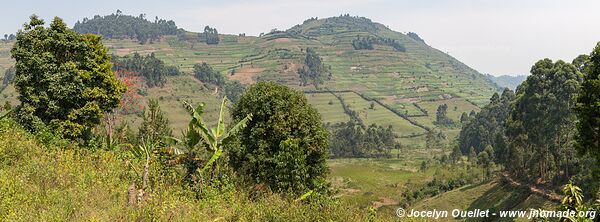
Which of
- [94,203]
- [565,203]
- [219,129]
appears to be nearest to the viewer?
[94,203]

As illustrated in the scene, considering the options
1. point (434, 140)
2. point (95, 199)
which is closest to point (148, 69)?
point (434, 140)

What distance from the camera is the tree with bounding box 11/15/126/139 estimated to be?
2377 cm

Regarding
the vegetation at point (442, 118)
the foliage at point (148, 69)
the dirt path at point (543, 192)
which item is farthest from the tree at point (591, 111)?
the vegetation at point (442, 118)

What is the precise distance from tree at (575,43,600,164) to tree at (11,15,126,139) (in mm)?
27425

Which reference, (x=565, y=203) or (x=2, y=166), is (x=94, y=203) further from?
(x=565, y=203)

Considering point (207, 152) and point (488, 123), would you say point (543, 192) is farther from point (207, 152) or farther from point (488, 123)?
point (488, 123)

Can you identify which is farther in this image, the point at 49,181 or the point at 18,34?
the point at 18,34

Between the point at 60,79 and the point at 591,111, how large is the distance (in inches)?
1139

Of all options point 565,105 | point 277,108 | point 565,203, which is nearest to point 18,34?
point 277,108

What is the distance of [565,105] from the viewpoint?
153 feet

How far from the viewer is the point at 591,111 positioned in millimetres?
23125

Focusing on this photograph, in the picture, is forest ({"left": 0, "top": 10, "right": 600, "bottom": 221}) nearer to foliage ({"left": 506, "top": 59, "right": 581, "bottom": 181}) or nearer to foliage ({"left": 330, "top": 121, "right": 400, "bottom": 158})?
foliage ({"left": 506, "top": 59, "right": 581, "bottom": 181})

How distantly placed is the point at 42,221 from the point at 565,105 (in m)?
50.8

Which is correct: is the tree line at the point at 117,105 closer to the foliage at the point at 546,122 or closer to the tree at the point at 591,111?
the tree at the point at 591,111
